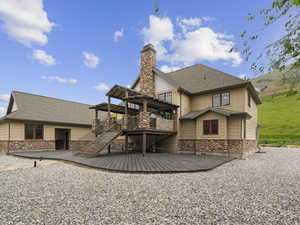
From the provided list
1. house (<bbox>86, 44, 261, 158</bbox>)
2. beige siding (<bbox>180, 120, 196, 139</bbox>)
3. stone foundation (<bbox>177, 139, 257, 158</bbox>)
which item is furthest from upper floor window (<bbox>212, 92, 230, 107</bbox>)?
stone foundation (<bbox>177, 139, 257, 158</bbox>)

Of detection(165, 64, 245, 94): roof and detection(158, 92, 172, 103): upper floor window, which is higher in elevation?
detection(165, 64, 245, 94): roof

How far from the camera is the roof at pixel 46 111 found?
15.6 m

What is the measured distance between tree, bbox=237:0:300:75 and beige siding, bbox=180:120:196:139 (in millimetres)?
10314

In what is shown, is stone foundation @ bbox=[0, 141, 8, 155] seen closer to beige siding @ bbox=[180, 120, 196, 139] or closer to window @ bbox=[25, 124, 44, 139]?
window @ bbox=[25, 124, 44, 139]

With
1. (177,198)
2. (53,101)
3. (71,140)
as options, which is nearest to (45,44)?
(53,101)

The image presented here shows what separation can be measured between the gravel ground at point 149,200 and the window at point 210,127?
251 inches

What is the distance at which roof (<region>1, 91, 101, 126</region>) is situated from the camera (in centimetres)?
1556

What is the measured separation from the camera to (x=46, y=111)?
17.6 metres

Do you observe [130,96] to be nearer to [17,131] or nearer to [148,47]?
[148,47]

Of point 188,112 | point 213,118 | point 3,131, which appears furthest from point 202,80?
point 3,131

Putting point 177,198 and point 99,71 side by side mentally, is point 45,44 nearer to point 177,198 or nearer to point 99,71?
point 99,71

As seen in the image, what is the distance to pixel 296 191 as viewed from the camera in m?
4.92

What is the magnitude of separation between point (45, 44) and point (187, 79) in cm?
1474

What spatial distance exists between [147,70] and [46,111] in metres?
12.1
